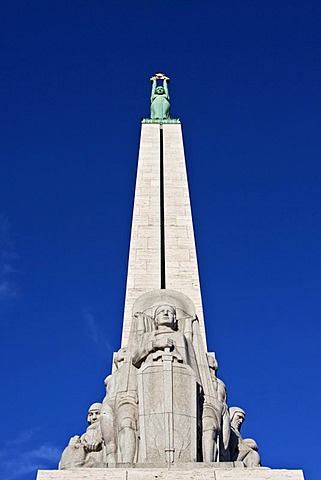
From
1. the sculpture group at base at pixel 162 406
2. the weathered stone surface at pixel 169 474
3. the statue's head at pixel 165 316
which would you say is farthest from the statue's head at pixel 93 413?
the weathered stone surface at pixel 169 474

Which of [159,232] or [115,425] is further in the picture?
[159,232]

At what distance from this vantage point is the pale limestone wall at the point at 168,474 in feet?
25.2

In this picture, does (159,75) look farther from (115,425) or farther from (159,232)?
(115,425)

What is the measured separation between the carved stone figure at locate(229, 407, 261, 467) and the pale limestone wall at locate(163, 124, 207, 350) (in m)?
1.75

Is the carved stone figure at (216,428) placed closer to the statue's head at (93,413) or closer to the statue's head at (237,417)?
the statue's head at (237,417)

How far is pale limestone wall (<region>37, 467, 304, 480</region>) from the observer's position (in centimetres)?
768

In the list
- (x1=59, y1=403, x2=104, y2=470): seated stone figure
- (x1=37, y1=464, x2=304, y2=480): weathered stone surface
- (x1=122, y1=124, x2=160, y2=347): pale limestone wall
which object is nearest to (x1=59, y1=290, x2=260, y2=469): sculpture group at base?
(x1=59, y1=403, x2=104, y2=470): seated stone figure

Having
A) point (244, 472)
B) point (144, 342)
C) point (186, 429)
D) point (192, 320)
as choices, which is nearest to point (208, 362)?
point (192, 320)

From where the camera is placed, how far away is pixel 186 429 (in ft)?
29.9

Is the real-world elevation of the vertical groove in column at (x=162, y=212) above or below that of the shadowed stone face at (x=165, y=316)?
above

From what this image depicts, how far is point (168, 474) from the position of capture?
25.4 feet

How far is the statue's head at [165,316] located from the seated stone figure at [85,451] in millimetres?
1977

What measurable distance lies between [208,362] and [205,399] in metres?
1.47

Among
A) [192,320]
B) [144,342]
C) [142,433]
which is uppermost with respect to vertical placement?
[192,320]
